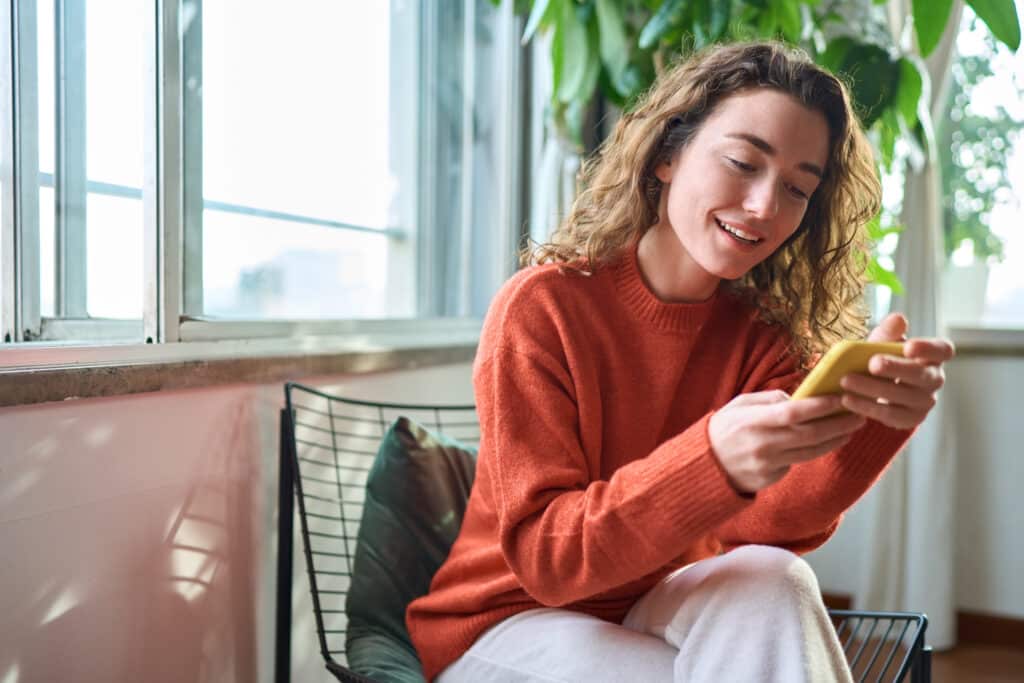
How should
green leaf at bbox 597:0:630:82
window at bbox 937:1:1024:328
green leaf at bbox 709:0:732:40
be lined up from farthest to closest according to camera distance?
window at bbox 937:1:1024:328 → green leaf at bbox 597:0:630:82 → green leaf at bbox 709:0:732:40

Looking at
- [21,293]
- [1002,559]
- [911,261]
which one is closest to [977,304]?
[911,261]

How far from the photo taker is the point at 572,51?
1.82 m

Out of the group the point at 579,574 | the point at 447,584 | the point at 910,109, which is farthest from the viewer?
the point at 910,109

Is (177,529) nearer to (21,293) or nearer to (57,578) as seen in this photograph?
(57,578)

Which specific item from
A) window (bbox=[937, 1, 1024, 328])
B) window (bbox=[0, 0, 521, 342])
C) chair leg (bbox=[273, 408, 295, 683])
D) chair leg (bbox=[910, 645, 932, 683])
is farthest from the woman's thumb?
window (bbox=[937, 1, 1024, 328])

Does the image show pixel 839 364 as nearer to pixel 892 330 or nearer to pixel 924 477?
pixel 892 330

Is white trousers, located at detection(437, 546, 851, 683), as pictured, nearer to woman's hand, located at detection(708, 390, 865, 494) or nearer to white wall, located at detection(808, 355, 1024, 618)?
woman's hand, located at detection(708, 390, 865, 494)

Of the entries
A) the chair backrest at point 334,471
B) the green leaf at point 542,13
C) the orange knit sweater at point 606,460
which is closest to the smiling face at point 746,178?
the orange knit sweater at point 606,460

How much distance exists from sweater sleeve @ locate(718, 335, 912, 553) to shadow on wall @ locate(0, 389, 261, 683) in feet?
2.23

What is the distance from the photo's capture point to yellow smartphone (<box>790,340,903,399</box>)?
0.76 metres

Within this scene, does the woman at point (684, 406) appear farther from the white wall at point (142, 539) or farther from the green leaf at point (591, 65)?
the green leaf at point (591, 65)

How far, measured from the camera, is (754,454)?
80 cm

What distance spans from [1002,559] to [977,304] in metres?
0.68

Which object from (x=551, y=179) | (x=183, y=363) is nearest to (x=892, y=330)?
(x=183, y=363)
